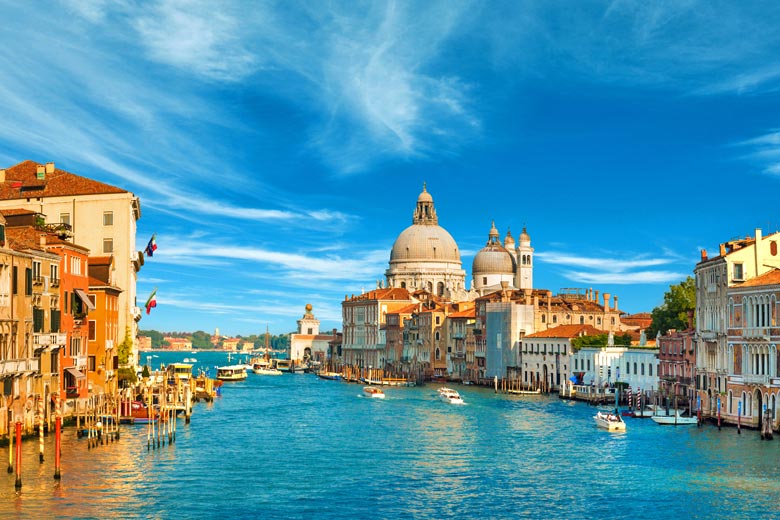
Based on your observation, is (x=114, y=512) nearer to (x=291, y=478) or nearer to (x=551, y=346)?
(x=291, y=478)

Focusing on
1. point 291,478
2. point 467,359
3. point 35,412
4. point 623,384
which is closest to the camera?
point 291,478

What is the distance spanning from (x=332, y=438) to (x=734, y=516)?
70.6 feet

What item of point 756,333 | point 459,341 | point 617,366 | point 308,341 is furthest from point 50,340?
point 308,341

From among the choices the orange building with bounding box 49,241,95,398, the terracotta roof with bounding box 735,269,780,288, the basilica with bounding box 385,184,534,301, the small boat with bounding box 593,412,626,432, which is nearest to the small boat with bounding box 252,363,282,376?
the basilica with bounding box 385,184,534,301

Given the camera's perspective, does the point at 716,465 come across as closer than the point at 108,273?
Yes

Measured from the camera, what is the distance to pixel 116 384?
5159 cm

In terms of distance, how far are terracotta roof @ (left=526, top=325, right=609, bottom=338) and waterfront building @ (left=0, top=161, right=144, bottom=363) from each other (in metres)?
34.9

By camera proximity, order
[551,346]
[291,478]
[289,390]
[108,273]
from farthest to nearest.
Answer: [289,390] < [551,346] < [108,273] < [291,478]

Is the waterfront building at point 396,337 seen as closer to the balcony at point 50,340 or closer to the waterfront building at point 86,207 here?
the waterfront building at point 86,207

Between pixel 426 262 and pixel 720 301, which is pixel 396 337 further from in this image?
pixel 720 301

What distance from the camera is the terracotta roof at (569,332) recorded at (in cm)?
8050

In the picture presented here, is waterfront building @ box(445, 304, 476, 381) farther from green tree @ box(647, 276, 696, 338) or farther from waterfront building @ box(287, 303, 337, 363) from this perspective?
waterfront building @ box(287, 303, 337, 363)

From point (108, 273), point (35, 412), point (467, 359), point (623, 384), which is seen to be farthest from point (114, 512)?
point (467, 359)

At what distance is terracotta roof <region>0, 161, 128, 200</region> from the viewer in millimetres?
55281
